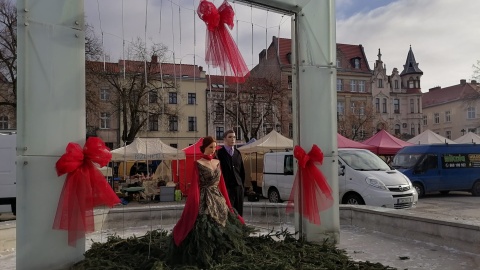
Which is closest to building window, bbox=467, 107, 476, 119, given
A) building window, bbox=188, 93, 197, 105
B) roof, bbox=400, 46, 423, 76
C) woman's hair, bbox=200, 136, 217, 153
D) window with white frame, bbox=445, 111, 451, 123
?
window with white frame, bbox=445, 111, 451, 123

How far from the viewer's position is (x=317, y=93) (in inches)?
251

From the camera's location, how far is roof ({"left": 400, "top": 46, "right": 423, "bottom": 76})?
7538cm

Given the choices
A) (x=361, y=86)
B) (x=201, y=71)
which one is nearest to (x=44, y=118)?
(x=201, y=71)

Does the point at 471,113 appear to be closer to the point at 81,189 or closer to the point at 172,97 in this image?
the point at 172,97

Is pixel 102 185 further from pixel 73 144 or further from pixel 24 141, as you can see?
pixel 24 141

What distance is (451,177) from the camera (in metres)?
18.0

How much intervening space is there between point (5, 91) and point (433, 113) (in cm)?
7047

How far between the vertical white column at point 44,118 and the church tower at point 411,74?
251 feet

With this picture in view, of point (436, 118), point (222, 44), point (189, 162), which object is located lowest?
point (189, 162)

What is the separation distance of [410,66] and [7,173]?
7524cm

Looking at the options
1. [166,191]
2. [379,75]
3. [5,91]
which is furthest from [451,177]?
[379,75]

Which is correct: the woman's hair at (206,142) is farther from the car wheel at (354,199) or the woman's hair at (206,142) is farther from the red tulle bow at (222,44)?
the car wheel at (354,199)

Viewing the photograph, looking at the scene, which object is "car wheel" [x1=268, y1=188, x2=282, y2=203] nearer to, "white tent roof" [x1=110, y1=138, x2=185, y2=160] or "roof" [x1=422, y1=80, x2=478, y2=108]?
"white tent roof" [x1=110, y1=138, x2=185, y2=160]

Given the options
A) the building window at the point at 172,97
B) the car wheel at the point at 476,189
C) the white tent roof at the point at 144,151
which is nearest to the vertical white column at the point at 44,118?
the building window at the point at 172,97
